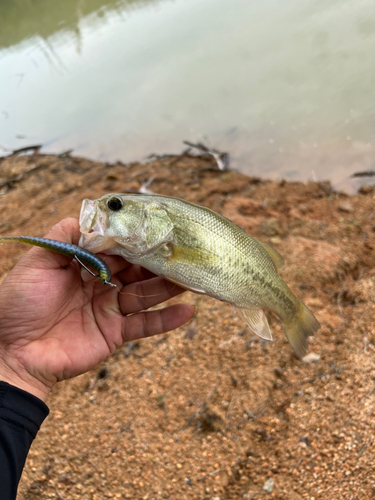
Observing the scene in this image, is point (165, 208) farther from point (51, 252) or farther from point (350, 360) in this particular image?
point (350, 360)

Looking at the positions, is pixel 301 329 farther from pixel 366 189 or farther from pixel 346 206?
pixel 366 189

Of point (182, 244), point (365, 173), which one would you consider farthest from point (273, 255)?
point (365, 173)

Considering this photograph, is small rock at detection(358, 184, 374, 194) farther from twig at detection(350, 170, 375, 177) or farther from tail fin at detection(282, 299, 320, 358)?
tail fin at detection(282, 299, 320, 358)

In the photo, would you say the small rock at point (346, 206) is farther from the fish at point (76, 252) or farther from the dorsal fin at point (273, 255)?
the fish at point (76, 252)

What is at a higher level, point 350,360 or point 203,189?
point 203,189

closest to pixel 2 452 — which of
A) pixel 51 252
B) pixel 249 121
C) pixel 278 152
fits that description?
pixel 51 252

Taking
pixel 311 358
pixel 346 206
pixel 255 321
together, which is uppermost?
pixel 255 321
